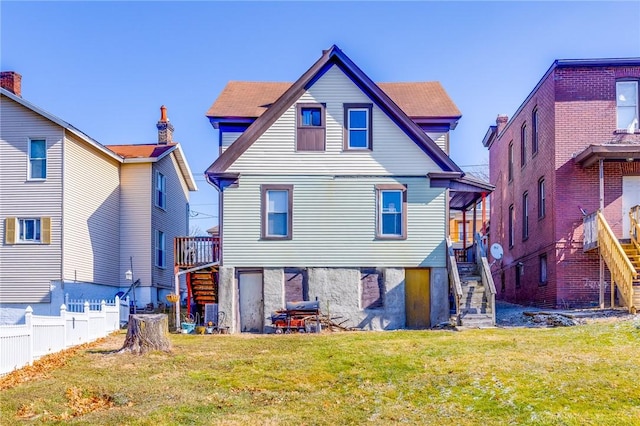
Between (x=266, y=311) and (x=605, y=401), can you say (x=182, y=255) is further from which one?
(x=605, y=401)

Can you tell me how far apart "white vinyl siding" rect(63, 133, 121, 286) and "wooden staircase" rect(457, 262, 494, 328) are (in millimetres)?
13367

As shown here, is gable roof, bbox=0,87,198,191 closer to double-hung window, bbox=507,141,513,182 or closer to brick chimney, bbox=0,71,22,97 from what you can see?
brick chimney, bbox=0,71,22,97

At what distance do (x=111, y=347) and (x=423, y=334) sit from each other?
25.6 ft

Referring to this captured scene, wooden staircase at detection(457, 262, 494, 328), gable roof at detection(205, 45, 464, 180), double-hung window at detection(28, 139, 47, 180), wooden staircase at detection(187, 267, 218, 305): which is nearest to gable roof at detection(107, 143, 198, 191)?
double-hung window at detection(28, 139, 47, 180)

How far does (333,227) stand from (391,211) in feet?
6.07

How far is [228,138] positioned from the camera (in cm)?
2273

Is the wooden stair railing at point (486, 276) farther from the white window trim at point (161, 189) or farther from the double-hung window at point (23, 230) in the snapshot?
the double-hung window at point (23, 230)

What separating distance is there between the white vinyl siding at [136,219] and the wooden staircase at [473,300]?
500 inches

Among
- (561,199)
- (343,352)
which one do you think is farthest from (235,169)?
(561,199)

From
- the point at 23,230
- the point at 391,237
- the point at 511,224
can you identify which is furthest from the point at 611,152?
the point at 23,230

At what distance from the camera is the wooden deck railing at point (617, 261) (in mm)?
17594

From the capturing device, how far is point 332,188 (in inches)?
830

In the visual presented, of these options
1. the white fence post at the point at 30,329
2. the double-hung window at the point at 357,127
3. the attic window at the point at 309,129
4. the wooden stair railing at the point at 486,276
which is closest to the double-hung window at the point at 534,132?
the wooden stair railing at the point at 486,276

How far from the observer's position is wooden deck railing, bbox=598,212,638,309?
17.6 meters
